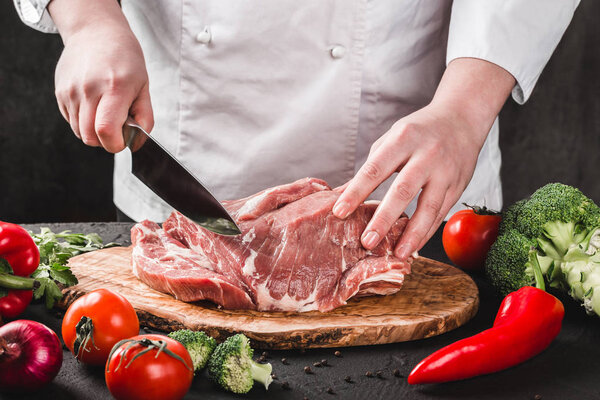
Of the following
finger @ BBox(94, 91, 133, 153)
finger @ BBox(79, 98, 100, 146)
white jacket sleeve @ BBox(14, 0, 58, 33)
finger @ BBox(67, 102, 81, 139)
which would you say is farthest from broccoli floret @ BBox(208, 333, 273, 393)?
white jacket sleeve @ BBox(14, 0, 58, 33)

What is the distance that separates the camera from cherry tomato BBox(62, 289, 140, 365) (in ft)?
5.75

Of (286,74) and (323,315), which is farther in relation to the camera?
(286,74)

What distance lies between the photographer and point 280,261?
87.1 inches

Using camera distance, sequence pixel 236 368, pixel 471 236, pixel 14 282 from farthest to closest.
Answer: pixel 471 236 → pixel 14 282 → pixel 236 368

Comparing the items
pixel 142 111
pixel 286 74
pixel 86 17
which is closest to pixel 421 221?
pixel 286 74

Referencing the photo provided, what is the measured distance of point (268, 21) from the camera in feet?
8.91

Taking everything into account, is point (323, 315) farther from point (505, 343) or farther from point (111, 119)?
point (111, 119)

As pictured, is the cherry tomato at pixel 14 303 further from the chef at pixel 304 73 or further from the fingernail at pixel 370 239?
the fingernail at pixel 370 239

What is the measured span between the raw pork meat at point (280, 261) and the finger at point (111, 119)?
16.6 inches

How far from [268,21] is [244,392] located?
1.61 m

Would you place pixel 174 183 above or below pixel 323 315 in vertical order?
above

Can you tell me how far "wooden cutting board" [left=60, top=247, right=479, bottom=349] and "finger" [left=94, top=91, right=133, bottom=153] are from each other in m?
0.50

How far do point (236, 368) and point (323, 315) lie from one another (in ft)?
1.75

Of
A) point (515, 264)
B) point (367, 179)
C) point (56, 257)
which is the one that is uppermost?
point (367, 179)
